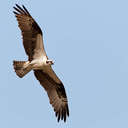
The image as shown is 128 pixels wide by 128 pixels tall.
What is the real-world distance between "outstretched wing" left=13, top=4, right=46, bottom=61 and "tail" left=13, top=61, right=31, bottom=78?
1.27ft

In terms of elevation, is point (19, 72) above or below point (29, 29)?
below

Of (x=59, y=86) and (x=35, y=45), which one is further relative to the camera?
(x=59, y=86)

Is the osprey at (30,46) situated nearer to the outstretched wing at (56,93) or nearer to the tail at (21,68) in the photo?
the tail at (21,68)

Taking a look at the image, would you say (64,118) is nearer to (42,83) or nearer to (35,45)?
(42,83)

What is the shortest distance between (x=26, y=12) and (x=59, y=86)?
3476 millimetres

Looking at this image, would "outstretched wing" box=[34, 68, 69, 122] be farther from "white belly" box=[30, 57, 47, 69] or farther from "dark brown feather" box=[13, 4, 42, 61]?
"dark brown feather" box=[13, 4, 42, 61]

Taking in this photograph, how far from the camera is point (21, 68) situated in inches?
635

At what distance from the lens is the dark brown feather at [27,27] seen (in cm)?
1600

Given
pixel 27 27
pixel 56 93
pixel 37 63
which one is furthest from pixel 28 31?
pixel 56 93

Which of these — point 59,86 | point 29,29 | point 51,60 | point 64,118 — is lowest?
point 64,118

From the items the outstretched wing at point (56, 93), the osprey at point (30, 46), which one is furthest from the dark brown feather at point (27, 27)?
the outstretched wing at point (56, 93)

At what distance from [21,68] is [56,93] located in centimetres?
227

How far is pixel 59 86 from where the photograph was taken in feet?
58.1

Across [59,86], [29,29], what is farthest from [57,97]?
[29,29]
